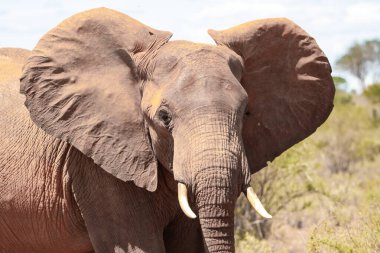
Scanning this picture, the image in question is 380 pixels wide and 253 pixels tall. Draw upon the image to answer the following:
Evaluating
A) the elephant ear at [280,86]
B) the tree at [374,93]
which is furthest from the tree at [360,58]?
the elephant ear at [280,86]

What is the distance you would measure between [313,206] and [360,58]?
1445 inches

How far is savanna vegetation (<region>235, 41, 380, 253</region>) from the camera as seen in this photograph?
5.96 m

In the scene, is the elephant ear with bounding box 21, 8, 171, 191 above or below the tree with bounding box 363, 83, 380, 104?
above

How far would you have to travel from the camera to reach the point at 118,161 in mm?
4332

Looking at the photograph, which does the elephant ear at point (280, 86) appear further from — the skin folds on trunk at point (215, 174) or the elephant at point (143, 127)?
the skin folds on trunk at point (215, 174)

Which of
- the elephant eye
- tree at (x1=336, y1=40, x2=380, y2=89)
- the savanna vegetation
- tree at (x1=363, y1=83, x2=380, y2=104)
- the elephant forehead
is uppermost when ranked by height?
the elephant forehead

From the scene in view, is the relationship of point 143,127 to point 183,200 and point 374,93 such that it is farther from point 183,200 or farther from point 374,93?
point 374,93

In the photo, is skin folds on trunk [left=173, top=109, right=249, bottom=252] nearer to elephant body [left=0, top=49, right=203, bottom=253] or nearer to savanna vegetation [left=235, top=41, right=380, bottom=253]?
elephant body [left=0, top=49, right=203, bottom=253]

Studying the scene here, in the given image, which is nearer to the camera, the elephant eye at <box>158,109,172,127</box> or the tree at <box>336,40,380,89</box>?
the elephant eye at <box>158,109,172,127</box>

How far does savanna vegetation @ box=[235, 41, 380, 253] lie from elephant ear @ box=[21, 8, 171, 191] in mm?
1949

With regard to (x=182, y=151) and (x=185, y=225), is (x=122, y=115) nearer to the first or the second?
(x=182, y=151)

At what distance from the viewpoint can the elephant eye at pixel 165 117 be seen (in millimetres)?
4044

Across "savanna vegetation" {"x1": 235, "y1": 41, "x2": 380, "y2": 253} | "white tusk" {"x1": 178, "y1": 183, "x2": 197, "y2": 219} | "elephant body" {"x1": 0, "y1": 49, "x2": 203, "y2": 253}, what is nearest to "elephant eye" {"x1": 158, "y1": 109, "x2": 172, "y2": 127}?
"white tusk" {"x1": 178, "y1": 183, "x2": 197, "y2": 219}

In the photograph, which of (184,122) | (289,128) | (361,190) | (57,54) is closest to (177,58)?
(184,122)
